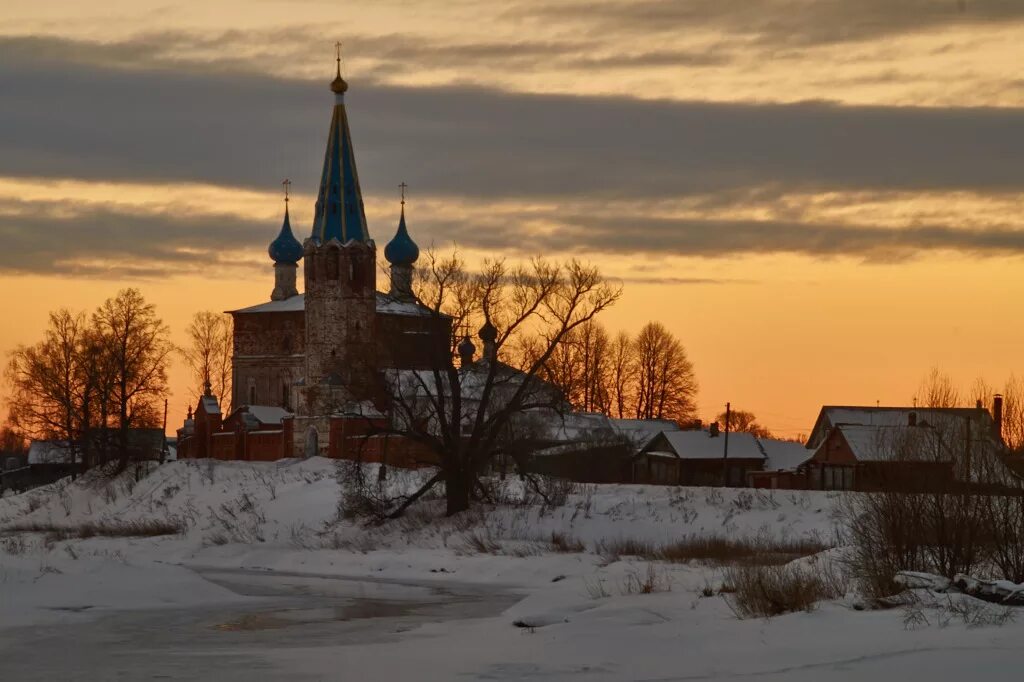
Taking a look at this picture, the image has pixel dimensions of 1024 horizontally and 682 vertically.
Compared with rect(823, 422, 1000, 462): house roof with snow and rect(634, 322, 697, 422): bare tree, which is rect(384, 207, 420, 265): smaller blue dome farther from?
rect(823, 422, 1000, 462): house roof with snow

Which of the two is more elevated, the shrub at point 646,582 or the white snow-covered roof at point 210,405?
the white snow-covered roof at point 210,405

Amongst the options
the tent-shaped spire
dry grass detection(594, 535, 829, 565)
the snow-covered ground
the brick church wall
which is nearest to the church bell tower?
the tent-shaped spire

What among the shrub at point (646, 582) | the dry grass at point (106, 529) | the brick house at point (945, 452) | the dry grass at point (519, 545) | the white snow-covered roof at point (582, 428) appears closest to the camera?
the brick house at point (945, 452)

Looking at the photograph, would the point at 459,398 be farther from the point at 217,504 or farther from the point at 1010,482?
the point at 1010,482

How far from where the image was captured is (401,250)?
273 feet

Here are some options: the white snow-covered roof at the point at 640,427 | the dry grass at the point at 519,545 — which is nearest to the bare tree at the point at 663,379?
the white snow-covered roof at the point at 640,427

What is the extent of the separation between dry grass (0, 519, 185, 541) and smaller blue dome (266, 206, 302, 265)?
3076 cm

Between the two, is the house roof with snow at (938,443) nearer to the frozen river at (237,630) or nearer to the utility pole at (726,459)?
the frozen river at (237,630)

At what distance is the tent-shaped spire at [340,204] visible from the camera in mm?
73625

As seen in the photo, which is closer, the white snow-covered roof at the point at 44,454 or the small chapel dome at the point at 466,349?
the small chapel dome at the point at 466,349

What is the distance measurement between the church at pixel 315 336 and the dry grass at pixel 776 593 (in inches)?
1701

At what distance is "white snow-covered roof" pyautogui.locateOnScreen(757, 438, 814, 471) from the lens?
67.2 meters

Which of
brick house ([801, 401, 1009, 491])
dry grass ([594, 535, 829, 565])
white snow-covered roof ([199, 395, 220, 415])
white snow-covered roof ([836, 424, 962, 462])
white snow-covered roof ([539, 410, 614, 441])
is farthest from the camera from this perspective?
white snow-covered roof ([199, 395, 220, 415])

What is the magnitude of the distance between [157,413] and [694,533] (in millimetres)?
39490
